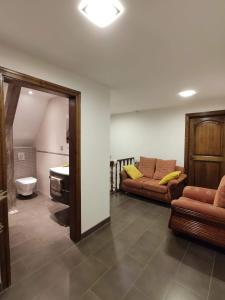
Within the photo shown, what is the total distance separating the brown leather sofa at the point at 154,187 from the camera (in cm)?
352

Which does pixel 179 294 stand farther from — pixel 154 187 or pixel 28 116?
pixel 28 116

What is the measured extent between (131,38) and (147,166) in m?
3.48

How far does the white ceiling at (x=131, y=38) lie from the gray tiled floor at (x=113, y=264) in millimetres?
2295

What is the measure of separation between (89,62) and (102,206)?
2088 millimetres

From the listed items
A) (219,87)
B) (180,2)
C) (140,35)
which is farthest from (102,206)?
(219,87)

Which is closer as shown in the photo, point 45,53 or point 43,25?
point 43,25

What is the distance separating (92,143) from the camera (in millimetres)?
2467

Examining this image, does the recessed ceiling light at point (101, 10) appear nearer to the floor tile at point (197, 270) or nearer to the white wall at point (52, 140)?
the white wall at point (52, 140)

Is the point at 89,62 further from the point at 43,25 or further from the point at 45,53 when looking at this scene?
the point at 43,25

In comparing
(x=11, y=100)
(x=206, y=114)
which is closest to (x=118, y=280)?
(x=11, y=100)

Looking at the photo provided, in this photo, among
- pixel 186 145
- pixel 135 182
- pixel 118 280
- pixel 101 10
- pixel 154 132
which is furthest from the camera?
pixel 154 132

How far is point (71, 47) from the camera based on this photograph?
159cm

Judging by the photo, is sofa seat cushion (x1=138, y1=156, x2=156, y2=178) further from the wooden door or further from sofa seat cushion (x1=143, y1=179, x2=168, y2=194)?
the wooden door

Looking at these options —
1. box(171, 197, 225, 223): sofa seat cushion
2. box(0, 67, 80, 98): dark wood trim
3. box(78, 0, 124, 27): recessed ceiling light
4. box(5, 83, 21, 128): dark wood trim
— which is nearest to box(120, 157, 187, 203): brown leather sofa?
box(171, 197, 225, 223): sofa seat cushion
